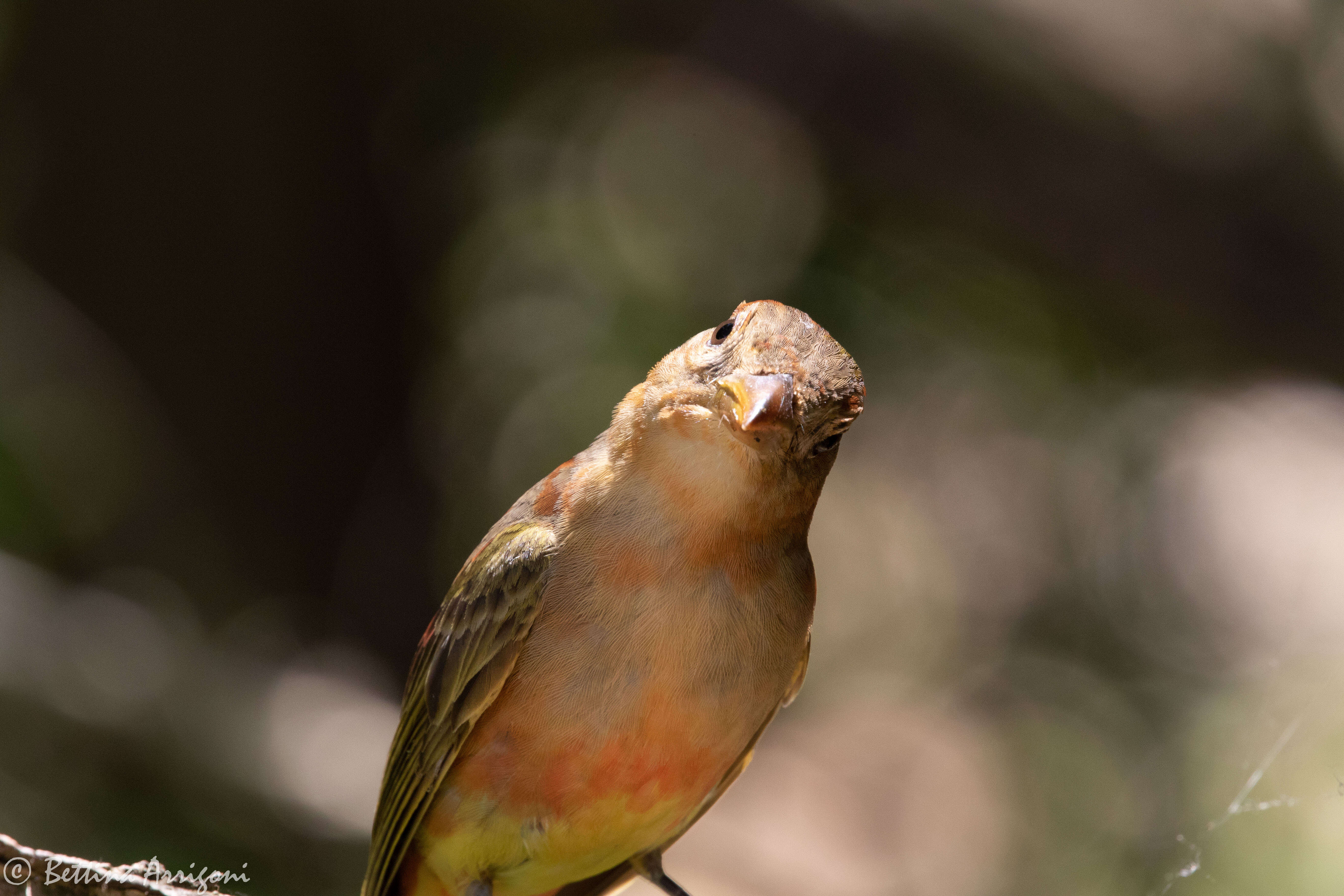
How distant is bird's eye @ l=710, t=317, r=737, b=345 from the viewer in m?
2.75

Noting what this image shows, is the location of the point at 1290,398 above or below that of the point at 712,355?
above

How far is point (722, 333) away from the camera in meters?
2.83

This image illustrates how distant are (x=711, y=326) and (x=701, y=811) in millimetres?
4662

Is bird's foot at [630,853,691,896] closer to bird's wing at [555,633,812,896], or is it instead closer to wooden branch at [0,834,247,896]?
bird's wing at [555,633,812,896]

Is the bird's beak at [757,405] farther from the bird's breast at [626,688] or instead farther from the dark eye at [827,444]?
the bird's breast at [626,688]

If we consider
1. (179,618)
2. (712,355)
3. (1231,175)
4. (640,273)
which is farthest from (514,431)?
(712,355)

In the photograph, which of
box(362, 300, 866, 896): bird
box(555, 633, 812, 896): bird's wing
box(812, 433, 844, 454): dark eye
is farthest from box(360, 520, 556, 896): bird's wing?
box(812, 433, 844, 454): dark eye

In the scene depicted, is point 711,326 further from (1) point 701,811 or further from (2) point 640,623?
(2) point 640,623

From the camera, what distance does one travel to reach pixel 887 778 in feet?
23.8

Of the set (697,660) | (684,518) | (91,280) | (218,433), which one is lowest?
(697,660)

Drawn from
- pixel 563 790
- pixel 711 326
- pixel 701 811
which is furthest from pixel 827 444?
pixel 711 326

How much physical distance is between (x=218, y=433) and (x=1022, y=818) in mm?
4972

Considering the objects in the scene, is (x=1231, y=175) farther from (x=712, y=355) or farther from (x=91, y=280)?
(x=91, y=280)

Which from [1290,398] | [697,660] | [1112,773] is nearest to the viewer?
[697,660]
